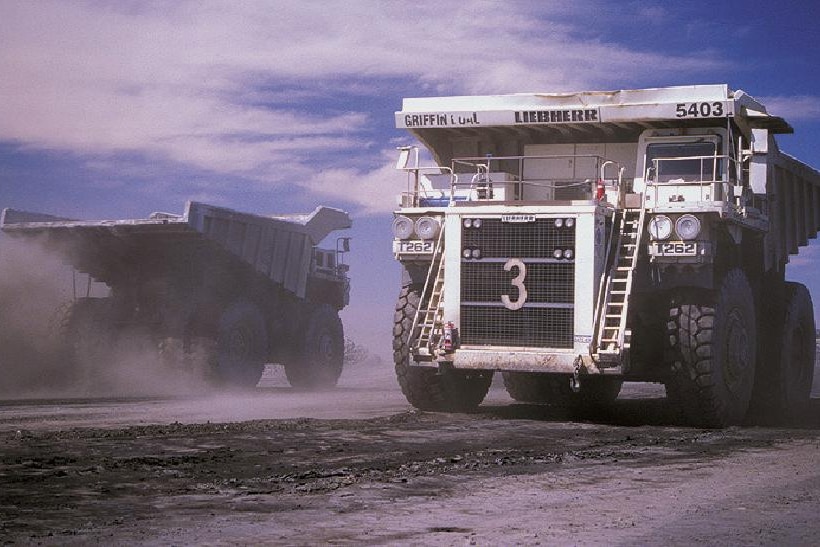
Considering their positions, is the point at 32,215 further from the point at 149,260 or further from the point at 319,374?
the point at 319,374

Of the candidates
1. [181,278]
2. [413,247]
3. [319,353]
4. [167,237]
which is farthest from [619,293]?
[319,353]

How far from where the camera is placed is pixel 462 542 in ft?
19.0

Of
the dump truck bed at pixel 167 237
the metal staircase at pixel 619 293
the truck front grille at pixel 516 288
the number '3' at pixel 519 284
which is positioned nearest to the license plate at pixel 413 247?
the truck front grille at pixel 516 288

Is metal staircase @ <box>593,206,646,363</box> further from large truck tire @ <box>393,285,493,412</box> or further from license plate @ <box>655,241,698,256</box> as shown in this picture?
large truck tire @ <box>393,285,493,412</box>

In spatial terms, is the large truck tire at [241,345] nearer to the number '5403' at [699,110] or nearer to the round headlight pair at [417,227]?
the round headlight pair at [417,227]

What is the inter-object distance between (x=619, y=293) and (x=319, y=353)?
13.0 meters

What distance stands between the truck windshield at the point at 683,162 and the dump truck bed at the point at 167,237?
872 cm

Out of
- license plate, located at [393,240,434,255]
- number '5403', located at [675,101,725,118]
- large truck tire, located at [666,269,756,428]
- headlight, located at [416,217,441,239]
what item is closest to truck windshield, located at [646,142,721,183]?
number '5403', located at [675,101,725,118]

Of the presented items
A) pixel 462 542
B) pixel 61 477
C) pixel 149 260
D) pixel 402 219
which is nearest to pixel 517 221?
pixel 402 219

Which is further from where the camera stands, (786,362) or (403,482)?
(786,362)

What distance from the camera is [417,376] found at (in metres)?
14.3

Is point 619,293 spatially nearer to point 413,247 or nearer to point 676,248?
point 676,248

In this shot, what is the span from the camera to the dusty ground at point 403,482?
240 inches

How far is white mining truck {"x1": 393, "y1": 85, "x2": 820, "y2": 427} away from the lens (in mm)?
13156
